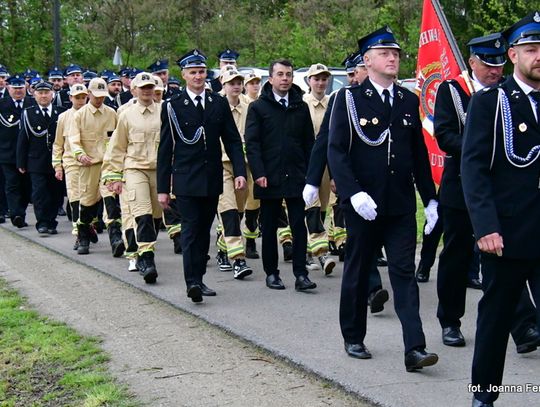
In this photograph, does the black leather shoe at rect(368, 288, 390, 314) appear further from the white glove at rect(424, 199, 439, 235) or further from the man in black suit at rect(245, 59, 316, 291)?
the white glove at rect(424, 199, 439, 235)

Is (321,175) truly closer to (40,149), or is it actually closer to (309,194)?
(309,194)

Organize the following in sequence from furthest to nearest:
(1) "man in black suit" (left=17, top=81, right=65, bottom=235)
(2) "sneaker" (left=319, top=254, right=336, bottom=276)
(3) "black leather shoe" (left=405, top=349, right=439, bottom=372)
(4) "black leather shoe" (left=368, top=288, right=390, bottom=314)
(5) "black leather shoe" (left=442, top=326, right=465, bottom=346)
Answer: (1) "man in black suit" (left=17, top=81, right=65, bottom=235)
(2) "sneaker" (left=319, top=254, right=336, bottom=276)
(4) "black leather shoe" (left=368, top=288, right=390, bottom=314)
(5) "black leather shoe" (left=442, top=326, right=465, bottom=346)
(3) "black leather shoe" (left=405, top=349, right=439, bottom=372)

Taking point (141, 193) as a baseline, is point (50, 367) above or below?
below

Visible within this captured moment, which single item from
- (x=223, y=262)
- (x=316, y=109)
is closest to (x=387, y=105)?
(x=316, y=109)

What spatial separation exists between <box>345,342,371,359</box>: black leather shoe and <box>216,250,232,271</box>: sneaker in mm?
3963

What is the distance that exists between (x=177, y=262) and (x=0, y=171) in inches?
252

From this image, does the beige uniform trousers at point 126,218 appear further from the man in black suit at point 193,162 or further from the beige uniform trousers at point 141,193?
the man in black suit at point 193,162

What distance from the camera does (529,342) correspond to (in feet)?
21.9

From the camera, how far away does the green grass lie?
6.17m

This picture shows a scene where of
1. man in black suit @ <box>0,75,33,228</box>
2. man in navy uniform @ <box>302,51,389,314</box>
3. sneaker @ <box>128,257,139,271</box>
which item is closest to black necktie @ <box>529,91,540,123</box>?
man in navy uniform @ <box>302,51,389,314</box>

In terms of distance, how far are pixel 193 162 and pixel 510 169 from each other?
419cm

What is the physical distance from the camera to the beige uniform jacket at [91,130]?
12.2 metres

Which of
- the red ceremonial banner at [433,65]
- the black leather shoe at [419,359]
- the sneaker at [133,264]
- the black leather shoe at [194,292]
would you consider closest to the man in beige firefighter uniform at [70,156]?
the sneaker at [133,264]

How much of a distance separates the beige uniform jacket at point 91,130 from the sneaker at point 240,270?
10.1 feet
